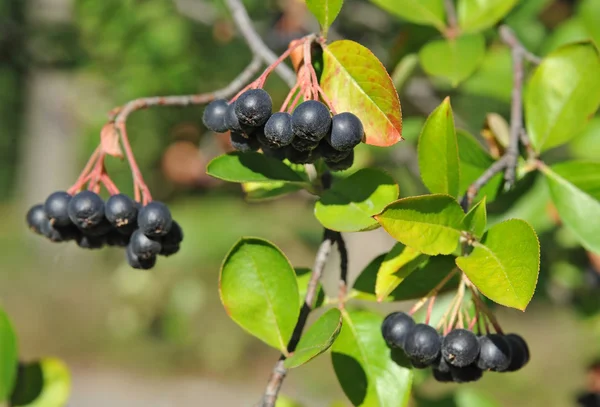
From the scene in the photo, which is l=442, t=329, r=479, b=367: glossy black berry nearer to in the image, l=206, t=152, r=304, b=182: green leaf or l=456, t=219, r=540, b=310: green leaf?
l=456, t=219, r=540, b=310: green leaf

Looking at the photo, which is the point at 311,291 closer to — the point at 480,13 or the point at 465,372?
the point at 465,372

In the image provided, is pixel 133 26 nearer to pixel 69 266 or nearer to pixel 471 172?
pixel 69 266

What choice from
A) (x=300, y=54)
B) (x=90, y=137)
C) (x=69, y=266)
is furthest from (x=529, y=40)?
(x=69, y=266)

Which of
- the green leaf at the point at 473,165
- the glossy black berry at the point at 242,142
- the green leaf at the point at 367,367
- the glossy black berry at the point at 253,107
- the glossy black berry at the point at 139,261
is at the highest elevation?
the green leaf at the point at 473,165

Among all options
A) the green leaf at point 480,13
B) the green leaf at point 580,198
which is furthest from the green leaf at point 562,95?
the green leaf at point 480,13

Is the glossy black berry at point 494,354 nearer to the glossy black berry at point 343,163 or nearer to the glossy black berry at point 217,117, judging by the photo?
the glossy black berry at point 343,163

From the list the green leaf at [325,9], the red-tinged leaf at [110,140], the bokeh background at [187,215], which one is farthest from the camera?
the bokeh background at [187,215]

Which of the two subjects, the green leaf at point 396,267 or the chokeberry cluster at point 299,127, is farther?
the green leaf at point 396,267

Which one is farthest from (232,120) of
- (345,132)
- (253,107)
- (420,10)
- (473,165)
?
(420,10)
